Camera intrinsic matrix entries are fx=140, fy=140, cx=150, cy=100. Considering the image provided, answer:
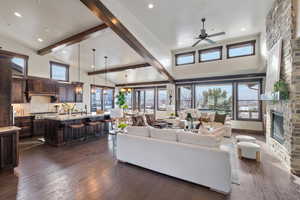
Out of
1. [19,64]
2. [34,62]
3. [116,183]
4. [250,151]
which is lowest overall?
[116,183]

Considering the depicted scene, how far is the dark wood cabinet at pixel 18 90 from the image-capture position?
19.7 feet

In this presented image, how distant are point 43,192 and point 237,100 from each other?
28.4 feet

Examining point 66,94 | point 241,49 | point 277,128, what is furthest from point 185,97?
point 66,94

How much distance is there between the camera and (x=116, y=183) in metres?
2.68

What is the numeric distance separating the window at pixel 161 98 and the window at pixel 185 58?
2823 mm

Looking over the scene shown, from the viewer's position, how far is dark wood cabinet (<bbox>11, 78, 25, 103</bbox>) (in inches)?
236

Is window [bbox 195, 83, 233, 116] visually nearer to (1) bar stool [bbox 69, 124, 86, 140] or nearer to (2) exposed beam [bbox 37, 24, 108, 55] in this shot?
(2) exposed beam [bbox 37, 24, 108, 55]

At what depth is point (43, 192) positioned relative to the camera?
7.89ft

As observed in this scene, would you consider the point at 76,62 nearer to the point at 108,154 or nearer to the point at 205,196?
the point at 108,154

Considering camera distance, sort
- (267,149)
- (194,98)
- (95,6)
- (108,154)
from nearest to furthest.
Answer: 1. (95,6)
2. (108,154)
3. (267,149)
4. (194,98)

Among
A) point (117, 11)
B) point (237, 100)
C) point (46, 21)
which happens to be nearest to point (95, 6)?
point (117, 11)

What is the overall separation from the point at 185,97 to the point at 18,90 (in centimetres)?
881

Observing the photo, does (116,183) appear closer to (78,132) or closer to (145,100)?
(78,132)

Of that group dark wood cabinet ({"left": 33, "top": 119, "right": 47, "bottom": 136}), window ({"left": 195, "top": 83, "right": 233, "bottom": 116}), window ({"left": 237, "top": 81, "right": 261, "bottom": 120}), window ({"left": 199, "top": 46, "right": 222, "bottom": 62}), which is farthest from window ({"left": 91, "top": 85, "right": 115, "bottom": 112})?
window ({"left": 237, "top": 81, "right": 261, "bottom": 120})
